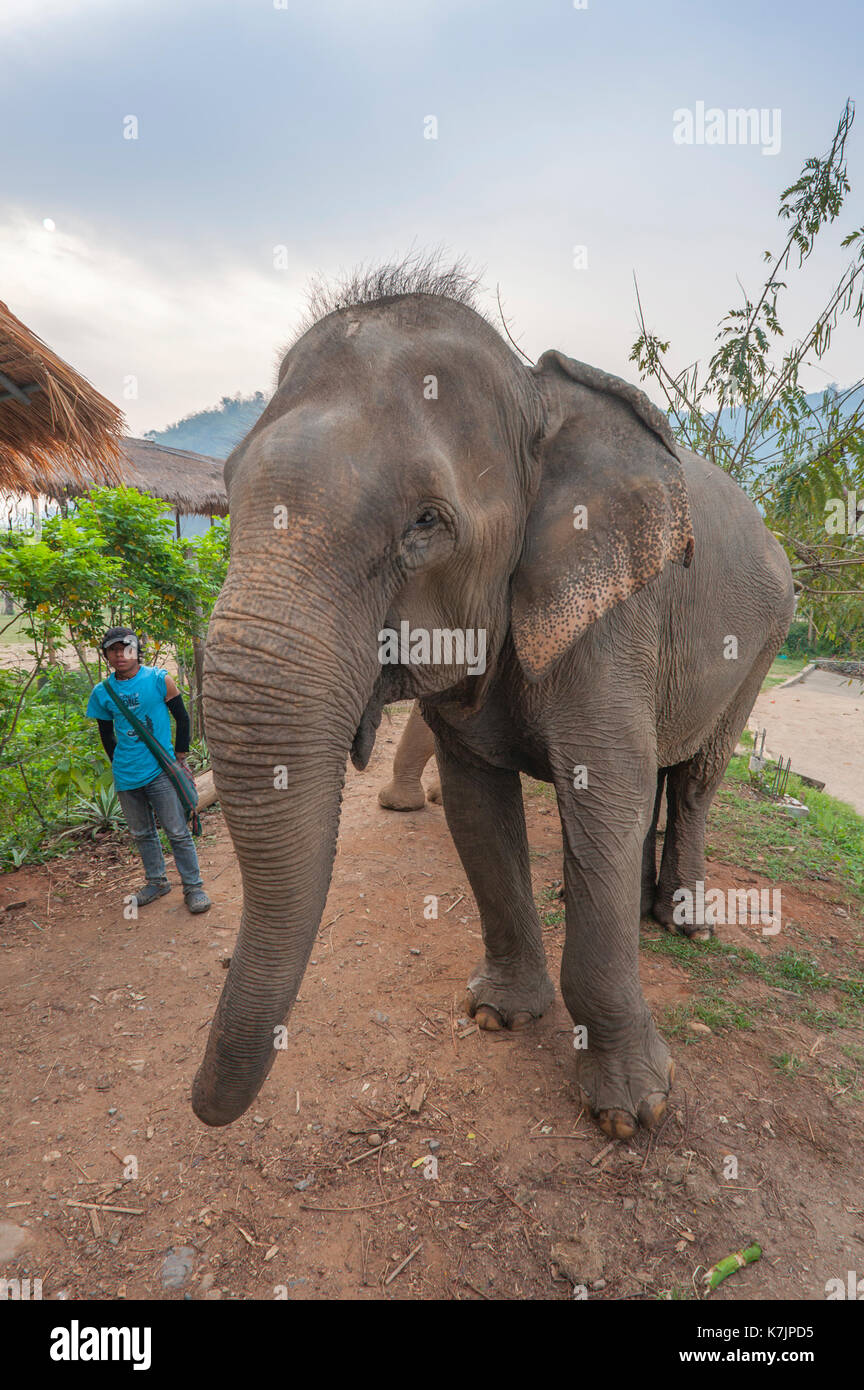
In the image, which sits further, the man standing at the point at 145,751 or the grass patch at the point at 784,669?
the grass patch at the point at 784,669

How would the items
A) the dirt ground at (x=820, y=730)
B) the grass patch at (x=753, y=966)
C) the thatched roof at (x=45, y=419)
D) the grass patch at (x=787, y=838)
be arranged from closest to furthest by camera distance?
the grass patch at (x=753, y=966) < the thatched roof at (x=45, y=419) < the grass patch at (x=787, y=838) < the dirt ground at (x=820, y=730)

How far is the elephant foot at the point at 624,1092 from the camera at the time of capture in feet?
10.1

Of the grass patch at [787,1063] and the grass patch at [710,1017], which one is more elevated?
the grass patch at [710,1017]

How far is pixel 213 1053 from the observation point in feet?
6.97

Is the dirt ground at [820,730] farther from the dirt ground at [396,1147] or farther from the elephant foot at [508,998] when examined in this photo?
the elephant foot at [508,998]

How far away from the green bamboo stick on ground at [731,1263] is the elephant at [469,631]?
55 centimetres

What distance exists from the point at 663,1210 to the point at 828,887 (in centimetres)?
379

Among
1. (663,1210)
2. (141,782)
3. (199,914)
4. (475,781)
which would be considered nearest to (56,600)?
(141,782)

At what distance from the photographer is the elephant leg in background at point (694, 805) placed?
471 centimetres

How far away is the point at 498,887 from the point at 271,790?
2.08 meters

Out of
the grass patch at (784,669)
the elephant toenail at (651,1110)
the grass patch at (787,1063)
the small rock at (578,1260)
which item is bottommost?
the small rock at (578,1260)

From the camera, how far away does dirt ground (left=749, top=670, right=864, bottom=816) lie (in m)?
10.5

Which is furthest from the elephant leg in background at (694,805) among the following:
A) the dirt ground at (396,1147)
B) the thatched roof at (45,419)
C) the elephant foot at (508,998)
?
Result: the thatched roof at (45,419)

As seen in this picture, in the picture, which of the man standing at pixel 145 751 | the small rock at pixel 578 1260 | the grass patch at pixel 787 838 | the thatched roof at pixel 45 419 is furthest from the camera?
the grass patch at pixel 787 838
